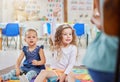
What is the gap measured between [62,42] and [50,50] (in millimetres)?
183

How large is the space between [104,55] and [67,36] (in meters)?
1.75

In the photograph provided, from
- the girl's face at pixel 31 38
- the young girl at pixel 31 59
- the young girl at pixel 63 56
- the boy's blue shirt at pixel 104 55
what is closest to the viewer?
the boy's blue shirt at pixel 104 55

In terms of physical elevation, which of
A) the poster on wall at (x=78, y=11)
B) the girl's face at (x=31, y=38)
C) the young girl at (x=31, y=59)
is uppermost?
the poster on wall at (x=78, y=11)

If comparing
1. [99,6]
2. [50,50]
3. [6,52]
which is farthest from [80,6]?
[99,6]

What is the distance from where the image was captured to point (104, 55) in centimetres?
82

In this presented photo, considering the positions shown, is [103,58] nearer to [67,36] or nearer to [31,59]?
[67,36]

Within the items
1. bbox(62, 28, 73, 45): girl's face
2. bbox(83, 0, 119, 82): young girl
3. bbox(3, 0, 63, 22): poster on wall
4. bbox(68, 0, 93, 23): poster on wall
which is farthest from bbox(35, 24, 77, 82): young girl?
bbox(3, 0, 63, 22): poster on wall

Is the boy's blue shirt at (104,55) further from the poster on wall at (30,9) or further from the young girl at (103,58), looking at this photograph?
the poster on wall at (30,9)

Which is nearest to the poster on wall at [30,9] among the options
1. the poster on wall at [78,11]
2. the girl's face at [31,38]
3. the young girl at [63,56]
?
the poster on wall at [78,11]

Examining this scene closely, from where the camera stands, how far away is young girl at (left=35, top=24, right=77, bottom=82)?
98.0 inches

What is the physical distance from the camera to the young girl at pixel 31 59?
2.64 metres

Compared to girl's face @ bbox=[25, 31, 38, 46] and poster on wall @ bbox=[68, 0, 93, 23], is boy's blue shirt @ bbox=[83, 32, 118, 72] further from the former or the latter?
poster on wall @ bbox=[68, 0, 93, 23]

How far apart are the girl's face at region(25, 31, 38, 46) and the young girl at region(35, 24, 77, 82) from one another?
276 millimetres

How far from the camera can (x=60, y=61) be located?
253cm
